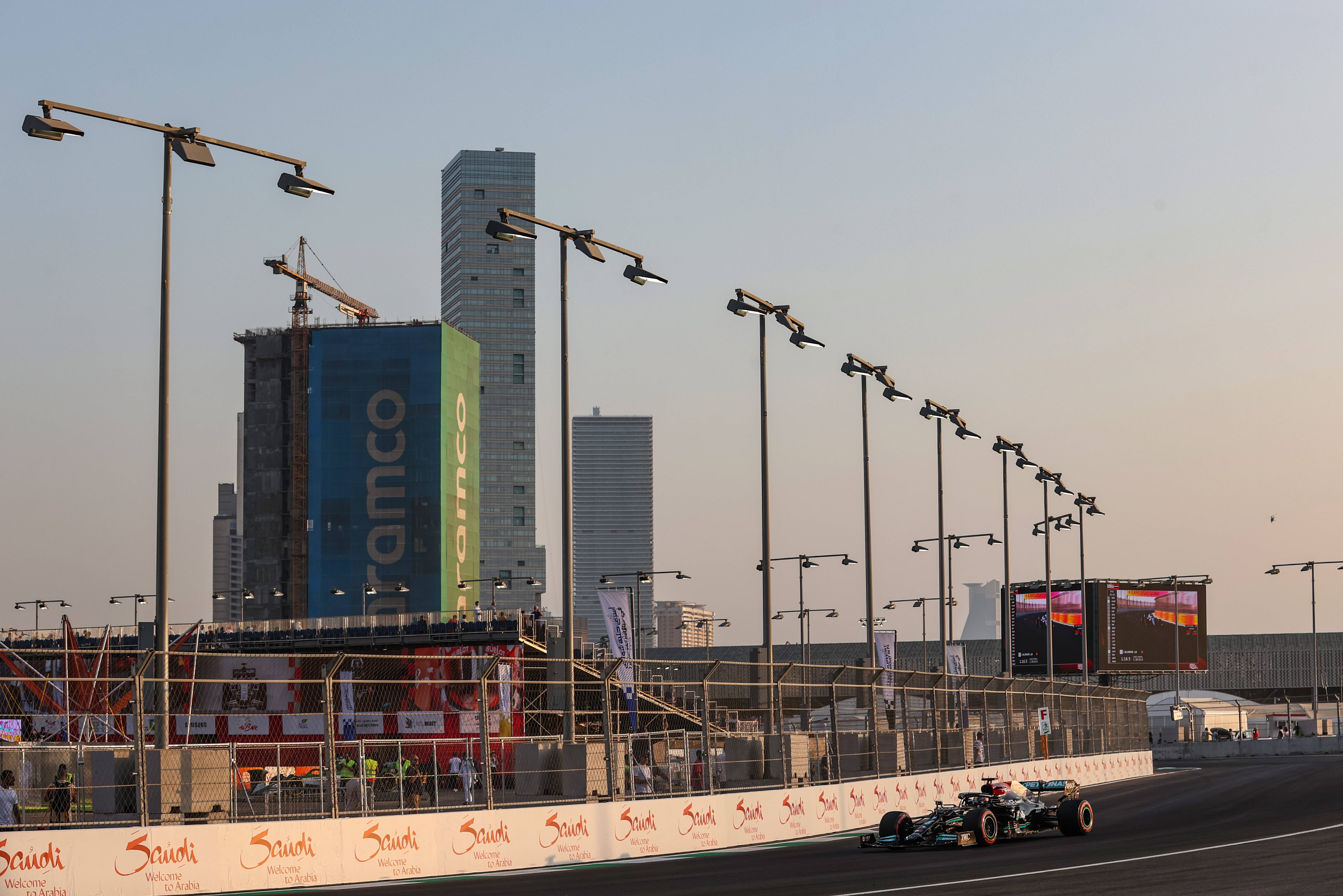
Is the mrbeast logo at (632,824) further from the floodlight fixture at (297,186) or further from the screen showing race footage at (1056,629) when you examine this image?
the screen showing race footage at (1056,629)

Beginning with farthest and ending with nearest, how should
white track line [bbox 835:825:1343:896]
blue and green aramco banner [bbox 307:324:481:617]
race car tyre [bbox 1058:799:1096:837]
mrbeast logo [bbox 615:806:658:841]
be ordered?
1. blue and green aramco banner [bbox 307:324:481:617]
2. race car tyre [bbox 1058:799:1096:837]
3. mrbeast logo [bbox 615:806:658:841]
4. white track line [bbox 835:825:1343:896]

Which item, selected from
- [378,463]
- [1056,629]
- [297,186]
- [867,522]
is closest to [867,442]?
[867,522]

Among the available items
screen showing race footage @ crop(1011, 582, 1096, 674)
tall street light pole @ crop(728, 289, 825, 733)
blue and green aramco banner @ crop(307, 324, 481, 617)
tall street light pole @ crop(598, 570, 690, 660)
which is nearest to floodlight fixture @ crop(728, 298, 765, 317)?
tall street light pole @ crop(728, 289, 825, 733)

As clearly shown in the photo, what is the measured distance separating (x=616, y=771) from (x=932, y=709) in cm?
1238

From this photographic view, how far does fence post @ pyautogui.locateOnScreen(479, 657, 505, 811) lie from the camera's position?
72.1 ft

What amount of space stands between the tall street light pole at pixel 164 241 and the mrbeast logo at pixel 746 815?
1044cm

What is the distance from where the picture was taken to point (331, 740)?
2022cm

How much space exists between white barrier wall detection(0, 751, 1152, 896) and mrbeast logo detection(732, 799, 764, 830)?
2 centimetres

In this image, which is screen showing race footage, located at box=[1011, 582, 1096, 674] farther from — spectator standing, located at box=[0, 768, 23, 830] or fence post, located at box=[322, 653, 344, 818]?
spectator standing, located at box=[0, 768, 23, 830]

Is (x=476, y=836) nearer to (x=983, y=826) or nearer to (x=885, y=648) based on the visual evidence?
(x=983, y=826)

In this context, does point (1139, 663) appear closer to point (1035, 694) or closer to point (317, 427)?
point (1035, 694)

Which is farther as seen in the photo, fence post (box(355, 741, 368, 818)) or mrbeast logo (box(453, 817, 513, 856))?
mrbeast logo (box(453, 817, 513, 856))

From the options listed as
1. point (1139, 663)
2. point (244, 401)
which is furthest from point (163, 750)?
point (244, 401)

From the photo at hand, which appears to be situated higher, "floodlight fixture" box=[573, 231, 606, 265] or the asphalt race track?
"floodlight fixture" box=[573, 231, 606, 265]
